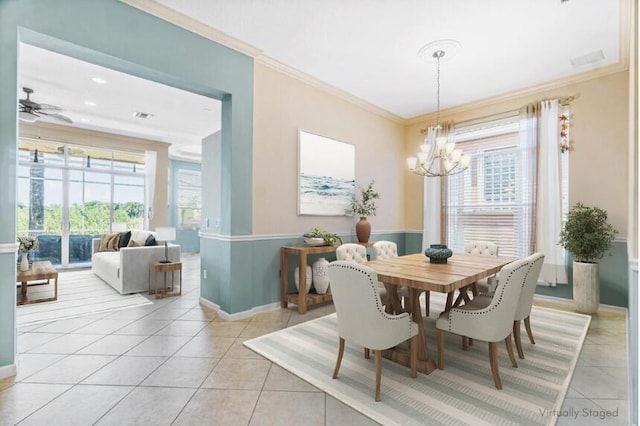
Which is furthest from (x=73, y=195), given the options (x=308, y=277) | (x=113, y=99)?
(x=308, y=277)

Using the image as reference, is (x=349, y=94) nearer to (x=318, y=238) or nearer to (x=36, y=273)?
(x=318, y=238)

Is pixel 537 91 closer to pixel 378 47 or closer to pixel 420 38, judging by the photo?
pixel 420 38

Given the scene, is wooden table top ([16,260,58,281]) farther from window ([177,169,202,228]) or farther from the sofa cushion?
window ([177,169,202,228])

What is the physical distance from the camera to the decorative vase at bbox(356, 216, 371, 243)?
4.64 metres

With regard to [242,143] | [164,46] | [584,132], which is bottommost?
[242,143]

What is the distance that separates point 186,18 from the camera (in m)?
3.00

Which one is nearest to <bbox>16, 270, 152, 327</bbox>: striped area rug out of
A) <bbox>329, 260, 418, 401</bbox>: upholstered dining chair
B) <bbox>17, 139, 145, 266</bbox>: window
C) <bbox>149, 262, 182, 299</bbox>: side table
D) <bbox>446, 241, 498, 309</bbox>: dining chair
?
<bbox>149, 262, 182, 299</bbox>: side table

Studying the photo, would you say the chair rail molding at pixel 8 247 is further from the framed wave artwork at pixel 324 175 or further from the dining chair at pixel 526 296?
the dining chair at pixel 526 296

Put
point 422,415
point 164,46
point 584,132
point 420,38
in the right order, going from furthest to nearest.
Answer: point 584,132 < point 420,38 < point 164,46 < point 422,415

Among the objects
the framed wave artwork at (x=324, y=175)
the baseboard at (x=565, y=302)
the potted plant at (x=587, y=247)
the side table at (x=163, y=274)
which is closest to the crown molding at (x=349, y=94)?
the framed wave artwork at (x=324, y=175)

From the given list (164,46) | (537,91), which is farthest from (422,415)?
(537,91)

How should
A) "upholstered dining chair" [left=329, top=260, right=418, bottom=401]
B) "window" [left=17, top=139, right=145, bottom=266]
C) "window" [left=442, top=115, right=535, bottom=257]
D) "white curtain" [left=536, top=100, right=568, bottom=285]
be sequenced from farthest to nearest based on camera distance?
"window" [left=17, top=139, right=145, bottom=266] → "window" [left=442, top=115, right=535, bottom=257] → "white curtain" [left=536, top=100, right=568, bottom=285] → "upholstered dining chair" [left=329, top=260, right=418, bottom=401]

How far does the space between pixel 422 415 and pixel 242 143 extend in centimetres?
308

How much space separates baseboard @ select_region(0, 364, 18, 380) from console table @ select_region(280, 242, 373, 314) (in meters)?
2.45
